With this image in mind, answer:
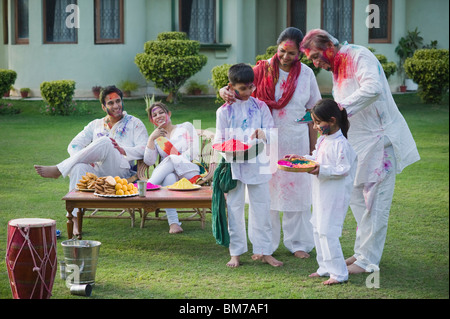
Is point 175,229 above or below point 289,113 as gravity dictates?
below

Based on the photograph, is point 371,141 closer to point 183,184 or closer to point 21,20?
point 183,184

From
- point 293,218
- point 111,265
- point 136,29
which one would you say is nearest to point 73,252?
point 111,265

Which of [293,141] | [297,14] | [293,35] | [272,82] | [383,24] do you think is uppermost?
[297,14]

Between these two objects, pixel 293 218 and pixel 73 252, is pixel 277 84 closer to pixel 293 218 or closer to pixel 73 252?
pixel 293 218

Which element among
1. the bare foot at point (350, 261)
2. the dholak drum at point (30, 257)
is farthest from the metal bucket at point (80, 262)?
the bare foot at point (350, 261)

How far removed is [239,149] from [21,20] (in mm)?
16804

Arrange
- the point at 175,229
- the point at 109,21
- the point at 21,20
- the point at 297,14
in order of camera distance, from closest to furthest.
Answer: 1. the point at 175,229
2. the point at 109,21
3. the point at 21,20
4. the point at 297,14

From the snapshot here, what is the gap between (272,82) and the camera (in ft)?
21.1

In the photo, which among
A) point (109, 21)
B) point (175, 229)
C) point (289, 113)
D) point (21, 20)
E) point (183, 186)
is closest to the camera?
point (289, 113)

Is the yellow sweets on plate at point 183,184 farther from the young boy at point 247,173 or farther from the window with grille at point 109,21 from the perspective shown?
the window with grille at point 109,21

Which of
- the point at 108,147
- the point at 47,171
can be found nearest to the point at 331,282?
the point at 108,147

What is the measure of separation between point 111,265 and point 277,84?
86.2 inches

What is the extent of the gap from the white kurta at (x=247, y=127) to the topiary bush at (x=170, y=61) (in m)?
12.4

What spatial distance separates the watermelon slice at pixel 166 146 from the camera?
793 centimetres
